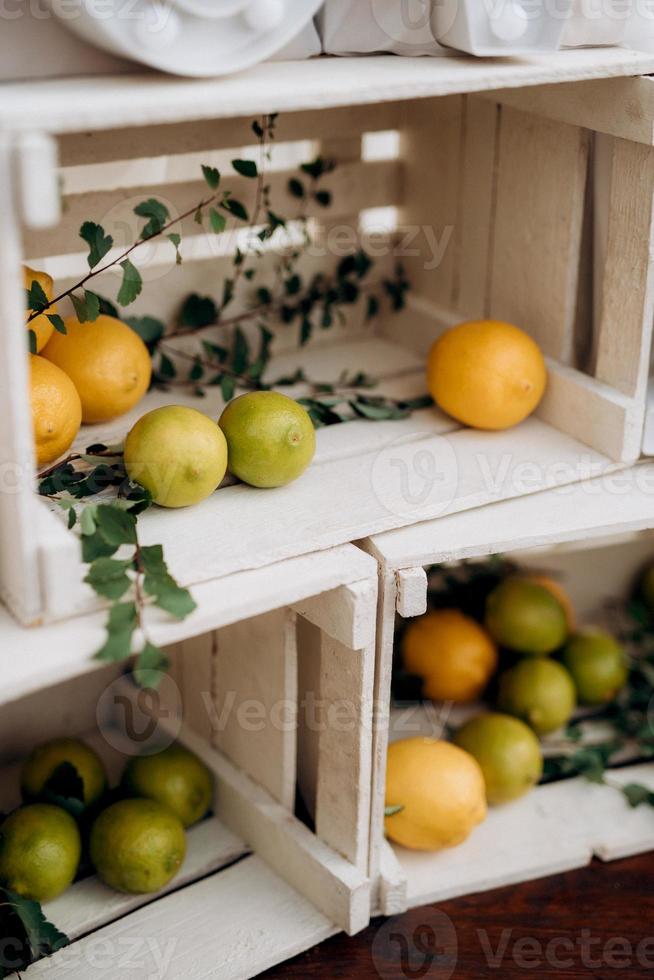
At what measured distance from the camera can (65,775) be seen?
3.95 ft

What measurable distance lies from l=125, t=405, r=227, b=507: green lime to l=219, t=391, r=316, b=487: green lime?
0.03 meters

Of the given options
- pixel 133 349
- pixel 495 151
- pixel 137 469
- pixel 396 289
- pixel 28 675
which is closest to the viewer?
pixel 28 675

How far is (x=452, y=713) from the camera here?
147 centimetres

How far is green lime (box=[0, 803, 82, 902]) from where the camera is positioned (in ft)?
3.67

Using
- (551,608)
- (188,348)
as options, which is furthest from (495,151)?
(551,608)

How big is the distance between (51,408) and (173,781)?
0.46 m

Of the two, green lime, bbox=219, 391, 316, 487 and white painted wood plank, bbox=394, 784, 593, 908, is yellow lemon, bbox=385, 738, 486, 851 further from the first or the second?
green lime, bbox=219, 391, 316, 487

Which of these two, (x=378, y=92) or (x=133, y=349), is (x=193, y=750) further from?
(x=378, y=92)

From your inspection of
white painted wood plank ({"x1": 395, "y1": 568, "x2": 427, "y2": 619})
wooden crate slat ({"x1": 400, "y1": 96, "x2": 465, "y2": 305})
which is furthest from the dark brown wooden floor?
wooden crate slat ({"x1": 400, "y1": 96, "x2": 465, "y2": 305})

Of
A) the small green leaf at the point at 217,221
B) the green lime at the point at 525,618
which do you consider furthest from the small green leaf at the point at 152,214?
the green lime at the point at 525,618

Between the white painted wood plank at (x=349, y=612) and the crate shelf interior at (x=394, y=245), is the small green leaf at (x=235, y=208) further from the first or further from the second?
the white painted wood plank at (x=349, y=612)

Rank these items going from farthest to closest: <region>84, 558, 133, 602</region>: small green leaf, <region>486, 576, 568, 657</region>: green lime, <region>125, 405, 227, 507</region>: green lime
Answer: <region>486, 576, 568, 657</region>: green lime < <region>125, 405, 227, 507</region>: green lime < <region>84, 558, 133, 602</region>: small green leaf

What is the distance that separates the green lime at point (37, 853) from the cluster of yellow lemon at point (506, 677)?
0.33m

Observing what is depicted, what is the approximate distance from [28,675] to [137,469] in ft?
0.79
